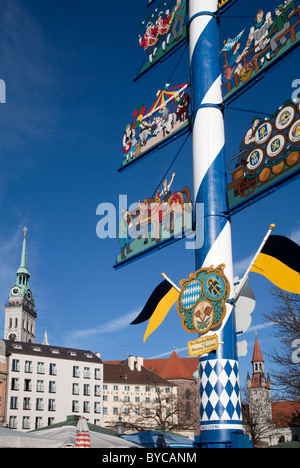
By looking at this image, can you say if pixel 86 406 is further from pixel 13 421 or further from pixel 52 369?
pixel 13 421

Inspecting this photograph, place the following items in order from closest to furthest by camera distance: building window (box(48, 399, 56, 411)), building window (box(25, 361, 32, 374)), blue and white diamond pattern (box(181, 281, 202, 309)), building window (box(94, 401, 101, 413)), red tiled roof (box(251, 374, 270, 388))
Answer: blue and white diamond pattern (box(181, 281, 202, 309)) → building window (box(25, 361, 32, 374)) → building window (box(48, 399, 56, 411)) → building window (box(94, 401, 101, 413)) → red tiled roof (box(251, 374, 270, 388))

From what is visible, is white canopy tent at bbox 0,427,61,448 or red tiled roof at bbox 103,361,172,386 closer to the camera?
white canopy tent at bbox 0,427,61,448

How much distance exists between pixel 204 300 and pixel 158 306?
6.96ft

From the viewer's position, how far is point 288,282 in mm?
9648

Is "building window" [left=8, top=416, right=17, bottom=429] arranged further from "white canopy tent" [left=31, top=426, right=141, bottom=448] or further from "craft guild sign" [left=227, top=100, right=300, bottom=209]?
"craft guild sign" [left=227, top=100, right=300, bottom=209]

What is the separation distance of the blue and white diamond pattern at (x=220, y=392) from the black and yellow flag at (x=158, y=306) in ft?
6.78

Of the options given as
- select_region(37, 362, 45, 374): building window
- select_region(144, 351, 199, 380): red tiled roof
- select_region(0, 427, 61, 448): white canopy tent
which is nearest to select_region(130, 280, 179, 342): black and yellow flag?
select_region(0, 427, 61, 448): white canopy tent

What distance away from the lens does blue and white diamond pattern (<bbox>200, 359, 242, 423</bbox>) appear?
30.5ft

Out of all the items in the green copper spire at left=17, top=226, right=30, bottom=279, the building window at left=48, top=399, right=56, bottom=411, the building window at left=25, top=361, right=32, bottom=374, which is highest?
the green copper spire at left=17, top=226, right=30, bottom=279

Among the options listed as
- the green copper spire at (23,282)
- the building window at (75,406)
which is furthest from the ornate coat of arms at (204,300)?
the green copper spire at (23,282)

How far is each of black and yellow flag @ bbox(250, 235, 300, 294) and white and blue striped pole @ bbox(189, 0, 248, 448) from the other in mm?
605

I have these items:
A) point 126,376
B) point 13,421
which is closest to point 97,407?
point 13,421

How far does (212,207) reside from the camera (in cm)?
1050
